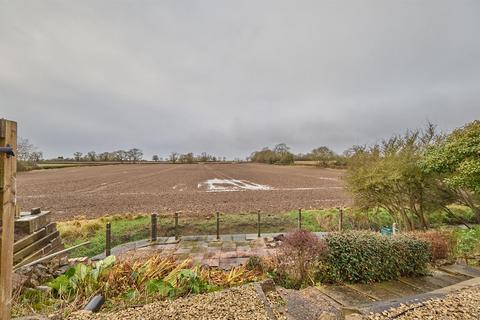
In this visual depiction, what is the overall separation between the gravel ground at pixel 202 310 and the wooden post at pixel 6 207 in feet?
4.61

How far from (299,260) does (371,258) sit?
163 cm

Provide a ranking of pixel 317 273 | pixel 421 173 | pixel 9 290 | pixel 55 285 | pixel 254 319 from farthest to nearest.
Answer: pixel 421 173
pixel 317 273
pixel 55 285
pixel 254 319
pixel 9 290

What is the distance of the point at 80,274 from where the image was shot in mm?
4086

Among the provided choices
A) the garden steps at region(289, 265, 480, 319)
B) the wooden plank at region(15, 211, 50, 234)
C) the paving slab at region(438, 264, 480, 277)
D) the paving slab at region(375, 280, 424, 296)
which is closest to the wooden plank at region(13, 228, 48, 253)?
the wooden plank at region(15, 211, 50, 234)

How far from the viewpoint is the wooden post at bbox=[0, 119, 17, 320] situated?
6.11 ft

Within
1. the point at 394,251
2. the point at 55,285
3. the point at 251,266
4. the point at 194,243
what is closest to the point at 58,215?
the point at 194,243

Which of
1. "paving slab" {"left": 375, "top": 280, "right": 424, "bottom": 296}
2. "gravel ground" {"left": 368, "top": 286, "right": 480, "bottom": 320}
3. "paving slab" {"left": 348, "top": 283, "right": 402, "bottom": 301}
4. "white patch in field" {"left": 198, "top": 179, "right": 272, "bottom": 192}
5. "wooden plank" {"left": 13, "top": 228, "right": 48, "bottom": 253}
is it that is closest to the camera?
"gravel ground" {"left": 368, "top": 286, "right": 480, "bottom": 320}

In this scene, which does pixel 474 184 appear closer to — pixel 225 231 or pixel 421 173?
pixel 421 173

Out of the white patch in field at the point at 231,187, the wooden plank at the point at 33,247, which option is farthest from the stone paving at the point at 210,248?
the white patch in field at the point at 231,187

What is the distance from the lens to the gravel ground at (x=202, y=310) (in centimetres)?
296

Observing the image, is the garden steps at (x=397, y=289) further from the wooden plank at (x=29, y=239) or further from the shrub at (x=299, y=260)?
the wooden plank at (x=29, y=239)

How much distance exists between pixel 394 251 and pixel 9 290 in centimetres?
671

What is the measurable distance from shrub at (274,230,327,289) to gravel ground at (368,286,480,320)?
2.13 meters

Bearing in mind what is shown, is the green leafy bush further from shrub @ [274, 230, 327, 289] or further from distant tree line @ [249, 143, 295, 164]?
distant tree line @ [249, 143, 295, 164]
